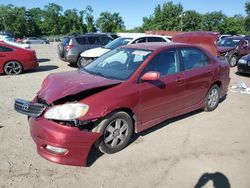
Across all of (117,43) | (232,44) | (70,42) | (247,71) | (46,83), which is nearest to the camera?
(46,83)

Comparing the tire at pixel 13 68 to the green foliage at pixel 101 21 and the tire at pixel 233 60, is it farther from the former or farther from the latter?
the green foliage at pixel 101 21

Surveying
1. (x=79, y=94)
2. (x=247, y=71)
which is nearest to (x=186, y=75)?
(x=79, y=94)

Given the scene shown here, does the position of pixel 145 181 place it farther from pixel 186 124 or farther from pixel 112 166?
pixel 186 124

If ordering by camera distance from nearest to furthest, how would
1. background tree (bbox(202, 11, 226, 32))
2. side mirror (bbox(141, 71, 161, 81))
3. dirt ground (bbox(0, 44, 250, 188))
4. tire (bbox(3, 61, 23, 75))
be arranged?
dirt ground (bbox(0, 44, 250, 188)) → side mirror (bbox(141, 71, 161, 81)) → tire (bbox(3, 61, 23, 75)) → background tree (bbox(202, 11, 226, 32))

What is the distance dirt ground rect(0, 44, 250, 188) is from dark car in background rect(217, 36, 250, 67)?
9047 mm

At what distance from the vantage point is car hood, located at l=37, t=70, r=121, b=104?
386cm

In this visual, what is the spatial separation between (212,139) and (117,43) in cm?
827

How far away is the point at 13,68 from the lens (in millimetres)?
11109

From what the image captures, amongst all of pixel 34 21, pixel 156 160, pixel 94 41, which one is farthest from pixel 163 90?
pixel 34 21

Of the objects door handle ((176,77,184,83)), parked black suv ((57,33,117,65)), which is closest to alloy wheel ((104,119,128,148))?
door handle ((176,77,184,83))

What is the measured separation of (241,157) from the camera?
4.22 metres

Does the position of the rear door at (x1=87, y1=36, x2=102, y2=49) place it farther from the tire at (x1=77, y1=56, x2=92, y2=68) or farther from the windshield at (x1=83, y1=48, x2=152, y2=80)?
the windshield at (x1=83, y1=48, x2=152, y2=80)

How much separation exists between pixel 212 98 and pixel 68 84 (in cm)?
358

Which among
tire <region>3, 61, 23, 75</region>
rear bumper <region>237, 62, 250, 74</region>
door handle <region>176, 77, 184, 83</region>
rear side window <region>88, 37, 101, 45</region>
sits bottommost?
rear bumper <region>237, 62, 250, 74</region>
